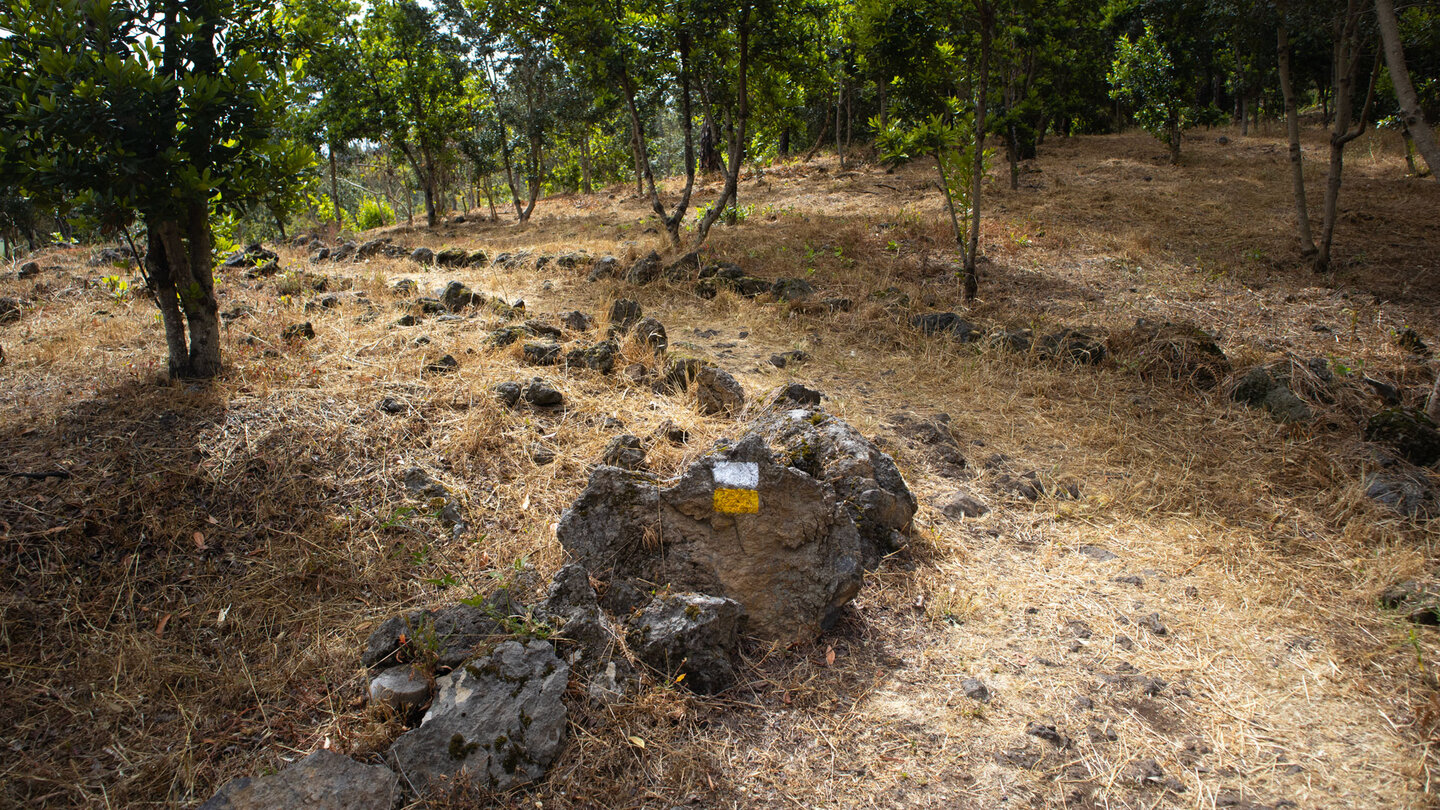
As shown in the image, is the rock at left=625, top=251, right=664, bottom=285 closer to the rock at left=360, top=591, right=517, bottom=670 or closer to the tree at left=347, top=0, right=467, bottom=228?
the rock at left=360, top=591, right=517, bottom=670

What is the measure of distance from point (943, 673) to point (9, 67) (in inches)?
210

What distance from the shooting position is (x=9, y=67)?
350 centimetres

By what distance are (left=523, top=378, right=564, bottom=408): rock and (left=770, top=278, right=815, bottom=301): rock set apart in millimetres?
3671

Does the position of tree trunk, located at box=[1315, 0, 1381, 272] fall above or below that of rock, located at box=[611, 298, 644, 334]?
above

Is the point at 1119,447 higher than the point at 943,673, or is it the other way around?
the point at 1119,447

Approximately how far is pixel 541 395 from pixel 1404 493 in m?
5.05

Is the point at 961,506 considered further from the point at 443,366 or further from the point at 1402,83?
the point at 1402,83

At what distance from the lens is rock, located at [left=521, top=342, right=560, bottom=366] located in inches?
209

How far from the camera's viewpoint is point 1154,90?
14.6 m

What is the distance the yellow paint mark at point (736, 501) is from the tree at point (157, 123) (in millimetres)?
3109

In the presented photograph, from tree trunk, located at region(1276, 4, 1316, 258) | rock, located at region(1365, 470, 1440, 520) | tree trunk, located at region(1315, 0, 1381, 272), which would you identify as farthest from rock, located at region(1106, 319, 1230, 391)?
tree trunk, located at region(1276, 4, 1316, 258)

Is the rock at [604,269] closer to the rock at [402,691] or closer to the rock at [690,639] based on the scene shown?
the rock at [690,639]

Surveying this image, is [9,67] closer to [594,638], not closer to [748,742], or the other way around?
[594,638]

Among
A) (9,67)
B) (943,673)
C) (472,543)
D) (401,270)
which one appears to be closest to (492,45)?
(401,270)
